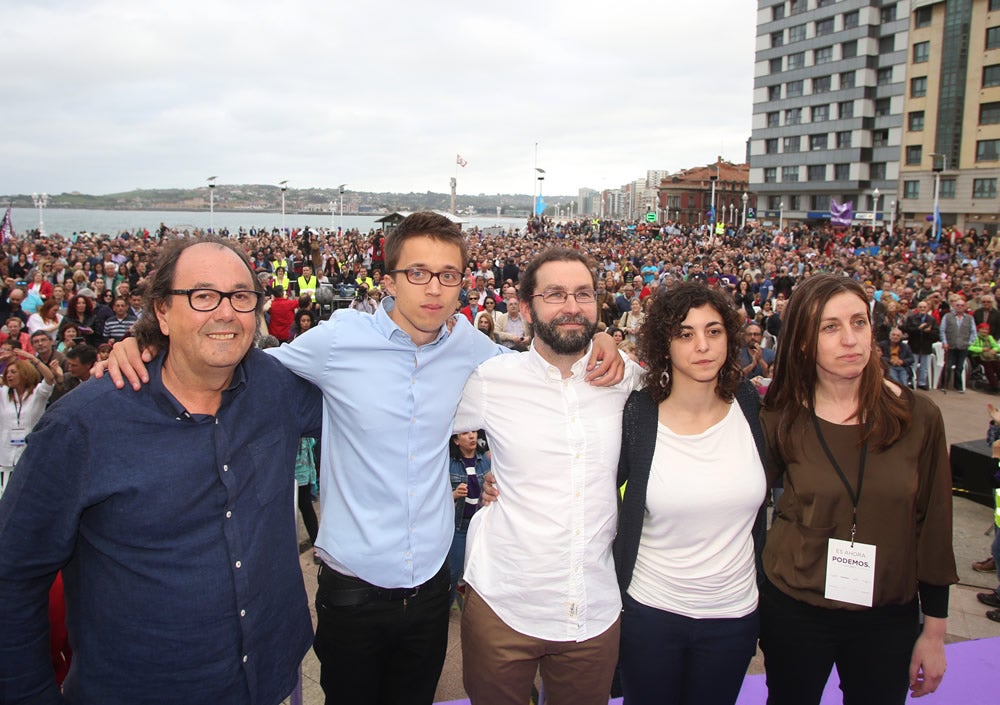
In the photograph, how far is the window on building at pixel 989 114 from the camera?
42375 millimetres

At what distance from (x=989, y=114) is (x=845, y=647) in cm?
5428

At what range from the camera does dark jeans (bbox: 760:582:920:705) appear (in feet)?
7.25

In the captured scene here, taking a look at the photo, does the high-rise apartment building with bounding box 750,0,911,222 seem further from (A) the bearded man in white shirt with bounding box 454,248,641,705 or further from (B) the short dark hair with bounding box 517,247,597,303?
(A) the bearded man in white shirt with bounding box 454,248,641,705

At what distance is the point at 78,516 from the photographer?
1698 millimetres

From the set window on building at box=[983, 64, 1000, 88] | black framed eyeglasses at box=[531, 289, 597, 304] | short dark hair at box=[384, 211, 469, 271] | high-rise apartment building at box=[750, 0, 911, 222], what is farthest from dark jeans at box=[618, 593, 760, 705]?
high-rise apartment building at box=[750, 0, 911, 222]

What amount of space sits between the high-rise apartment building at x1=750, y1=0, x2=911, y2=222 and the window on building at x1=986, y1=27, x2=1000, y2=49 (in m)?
9.27

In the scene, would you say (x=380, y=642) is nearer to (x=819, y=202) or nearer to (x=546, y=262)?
(x=546, y=262)

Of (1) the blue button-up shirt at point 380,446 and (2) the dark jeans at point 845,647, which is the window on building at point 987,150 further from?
(1) the blue button-up shirt at point 380,446

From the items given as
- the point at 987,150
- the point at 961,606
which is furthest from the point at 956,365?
the point at 987,150

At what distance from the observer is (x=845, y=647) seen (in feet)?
7.43

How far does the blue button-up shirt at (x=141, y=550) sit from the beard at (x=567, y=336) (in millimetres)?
1033

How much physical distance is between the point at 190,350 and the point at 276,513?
0.57 metres

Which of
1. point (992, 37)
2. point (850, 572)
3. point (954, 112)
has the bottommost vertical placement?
point (850, 572)

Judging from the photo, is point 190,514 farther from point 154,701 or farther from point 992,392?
point 992,392
